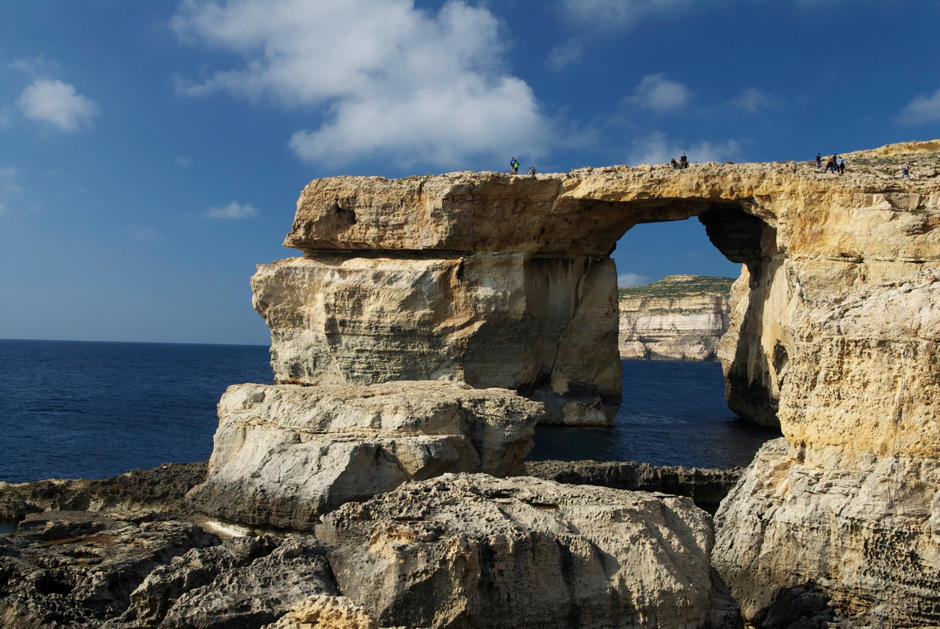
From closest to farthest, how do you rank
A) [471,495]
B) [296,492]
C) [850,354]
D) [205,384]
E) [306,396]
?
[471,495]
[850,354]
[296,492]
[306,396]
[205,384]

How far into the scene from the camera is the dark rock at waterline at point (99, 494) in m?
15.4

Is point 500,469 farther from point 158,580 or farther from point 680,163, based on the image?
point 680,163

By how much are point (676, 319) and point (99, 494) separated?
283 ft

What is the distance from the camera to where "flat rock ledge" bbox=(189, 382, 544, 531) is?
12336 millimetres

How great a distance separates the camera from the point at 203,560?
740 centimetres

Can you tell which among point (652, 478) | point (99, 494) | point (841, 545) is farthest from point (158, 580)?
point (652, 478)

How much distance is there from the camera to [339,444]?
498 inches

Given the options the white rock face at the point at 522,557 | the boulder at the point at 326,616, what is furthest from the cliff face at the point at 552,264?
the boulder at the point at 326,616

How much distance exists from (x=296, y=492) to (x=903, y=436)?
8912 mm

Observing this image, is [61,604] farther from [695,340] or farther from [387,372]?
[695,340]

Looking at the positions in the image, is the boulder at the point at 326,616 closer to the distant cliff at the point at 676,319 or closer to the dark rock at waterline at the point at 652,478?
the dark rock at waterline at the point at 652,478

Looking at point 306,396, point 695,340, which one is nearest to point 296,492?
point 306,396

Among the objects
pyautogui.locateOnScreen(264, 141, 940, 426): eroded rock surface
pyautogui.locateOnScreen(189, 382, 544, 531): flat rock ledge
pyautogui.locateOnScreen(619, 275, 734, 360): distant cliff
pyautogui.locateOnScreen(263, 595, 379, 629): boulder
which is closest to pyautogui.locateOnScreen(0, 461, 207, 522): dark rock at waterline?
pyautogui.locateOnScreen(189, 382, 544, 531): flat rock ledge

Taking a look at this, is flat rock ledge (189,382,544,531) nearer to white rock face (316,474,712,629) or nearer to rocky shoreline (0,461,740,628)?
rocky shoreline (0,461,740,628)
